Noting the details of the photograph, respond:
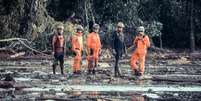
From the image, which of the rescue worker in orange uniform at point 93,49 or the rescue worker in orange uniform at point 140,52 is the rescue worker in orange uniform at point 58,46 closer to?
the rescue worker in orange uniform at point 93,49

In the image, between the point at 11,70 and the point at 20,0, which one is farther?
the point at 20,0

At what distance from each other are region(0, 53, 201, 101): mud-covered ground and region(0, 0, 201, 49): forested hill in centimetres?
420

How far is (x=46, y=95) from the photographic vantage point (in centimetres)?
1443

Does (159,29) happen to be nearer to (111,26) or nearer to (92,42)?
(111,26)

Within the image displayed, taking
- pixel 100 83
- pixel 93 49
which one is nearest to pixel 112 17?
pixel 93 49

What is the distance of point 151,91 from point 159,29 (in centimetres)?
1951

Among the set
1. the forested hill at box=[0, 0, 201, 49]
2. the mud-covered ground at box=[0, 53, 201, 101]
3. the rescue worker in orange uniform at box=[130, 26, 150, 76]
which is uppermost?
the forested hill at box=[0, 0, 201, 49]

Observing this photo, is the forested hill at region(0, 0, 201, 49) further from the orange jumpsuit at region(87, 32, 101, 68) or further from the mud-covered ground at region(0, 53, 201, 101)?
the orange jumpsuit at region(87, 32, 101, 68)

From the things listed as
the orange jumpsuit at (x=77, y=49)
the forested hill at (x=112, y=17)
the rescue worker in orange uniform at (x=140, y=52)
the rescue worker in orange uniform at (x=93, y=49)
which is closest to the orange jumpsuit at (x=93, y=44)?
the rescue worker in orange uniform at (x=93, y=49)

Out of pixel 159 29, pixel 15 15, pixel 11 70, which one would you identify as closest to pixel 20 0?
pixel 15 15

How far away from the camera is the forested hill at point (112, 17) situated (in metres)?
28.4

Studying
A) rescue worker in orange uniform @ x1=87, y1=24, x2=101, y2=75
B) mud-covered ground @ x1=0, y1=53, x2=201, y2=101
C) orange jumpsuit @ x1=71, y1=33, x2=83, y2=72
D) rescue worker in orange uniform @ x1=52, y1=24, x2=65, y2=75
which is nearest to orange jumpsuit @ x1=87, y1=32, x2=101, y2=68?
rescue worker in orange uniform @ x1=87, y1=24, x2=101, y2=75

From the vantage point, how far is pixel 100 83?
17422mm

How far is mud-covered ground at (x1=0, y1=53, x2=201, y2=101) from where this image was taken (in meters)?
14.6
